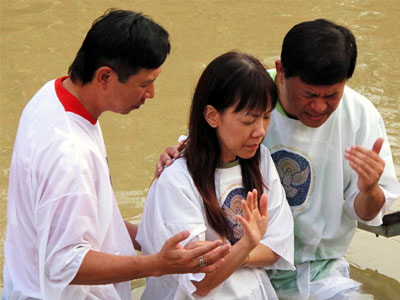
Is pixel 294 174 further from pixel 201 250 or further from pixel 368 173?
pixel 201 250

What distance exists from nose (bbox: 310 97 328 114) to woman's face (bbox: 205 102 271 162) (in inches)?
9.3

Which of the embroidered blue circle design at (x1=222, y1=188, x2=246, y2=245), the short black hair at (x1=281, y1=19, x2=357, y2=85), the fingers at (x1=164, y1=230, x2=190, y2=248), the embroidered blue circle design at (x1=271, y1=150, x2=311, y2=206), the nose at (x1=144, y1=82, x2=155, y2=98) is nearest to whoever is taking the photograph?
the fingers at (x1=164, y1=230, x2=190, y2=248)

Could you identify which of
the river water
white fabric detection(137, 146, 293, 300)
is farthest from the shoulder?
the river water

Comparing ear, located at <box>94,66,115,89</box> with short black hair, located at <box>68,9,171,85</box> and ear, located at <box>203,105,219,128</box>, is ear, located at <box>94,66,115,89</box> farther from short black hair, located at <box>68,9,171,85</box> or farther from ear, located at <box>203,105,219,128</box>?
ear, located at <box>203,105,219,128</box>

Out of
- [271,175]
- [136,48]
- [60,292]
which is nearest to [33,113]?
[136,48]

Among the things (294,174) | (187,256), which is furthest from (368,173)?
(187,256)

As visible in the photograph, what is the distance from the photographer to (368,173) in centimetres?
360

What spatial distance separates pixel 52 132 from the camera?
3312 mm

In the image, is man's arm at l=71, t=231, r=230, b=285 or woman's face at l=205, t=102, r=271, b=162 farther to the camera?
woman's face at l=205, t=102, r=271, b=162

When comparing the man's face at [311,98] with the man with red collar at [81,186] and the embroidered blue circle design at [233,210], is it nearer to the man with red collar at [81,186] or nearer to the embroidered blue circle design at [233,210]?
the embroidered blue circle design at [233,210]

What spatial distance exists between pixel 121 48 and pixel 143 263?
2.80ft

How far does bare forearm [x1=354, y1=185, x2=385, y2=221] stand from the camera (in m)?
3.78

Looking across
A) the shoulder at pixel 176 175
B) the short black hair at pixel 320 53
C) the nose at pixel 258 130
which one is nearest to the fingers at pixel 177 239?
the shoulder at pixel 176 175

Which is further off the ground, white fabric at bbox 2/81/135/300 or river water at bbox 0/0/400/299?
white fabric at bbox 2/81/135/300
